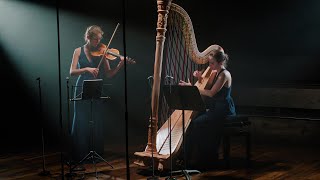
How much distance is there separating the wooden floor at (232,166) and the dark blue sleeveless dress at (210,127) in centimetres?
21

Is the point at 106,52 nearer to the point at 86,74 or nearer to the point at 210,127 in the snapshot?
the point at 86,74

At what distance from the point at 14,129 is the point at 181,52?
10.6ft

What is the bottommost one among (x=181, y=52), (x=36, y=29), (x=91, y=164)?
(x=91, y=164)

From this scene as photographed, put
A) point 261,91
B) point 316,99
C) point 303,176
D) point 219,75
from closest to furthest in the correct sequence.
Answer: point 303,176
point 219,75
point 316,99
point 261,91

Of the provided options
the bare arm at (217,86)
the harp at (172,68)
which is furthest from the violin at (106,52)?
the bare arm at (217,86)

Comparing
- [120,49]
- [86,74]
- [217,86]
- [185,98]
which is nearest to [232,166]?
[217,86]

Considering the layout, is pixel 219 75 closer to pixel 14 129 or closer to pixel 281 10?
pixel 281 10

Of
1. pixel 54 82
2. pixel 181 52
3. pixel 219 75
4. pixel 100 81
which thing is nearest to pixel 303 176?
pixel 219 75

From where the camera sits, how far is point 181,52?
472 centimetres

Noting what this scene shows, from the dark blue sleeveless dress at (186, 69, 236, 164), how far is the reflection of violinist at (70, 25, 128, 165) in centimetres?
106

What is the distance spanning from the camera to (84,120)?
5.11 m

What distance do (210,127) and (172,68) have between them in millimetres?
791

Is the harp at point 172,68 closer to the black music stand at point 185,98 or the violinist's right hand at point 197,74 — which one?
the violinist's right hand at point 197,74

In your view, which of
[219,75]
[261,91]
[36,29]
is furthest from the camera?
[36,29]
